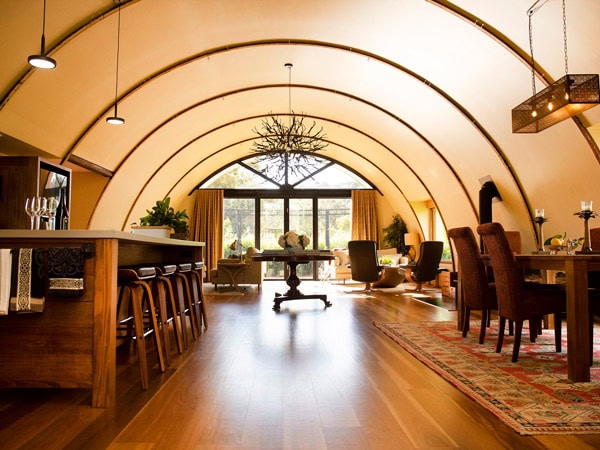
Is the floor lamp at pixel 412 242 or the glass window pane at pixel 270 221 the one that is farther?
the glass window pane at pixel 270 221

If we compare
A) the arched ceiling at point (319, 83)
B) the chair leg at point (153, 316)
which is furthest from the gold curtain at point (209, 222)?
the chair leg at point (153, 316)

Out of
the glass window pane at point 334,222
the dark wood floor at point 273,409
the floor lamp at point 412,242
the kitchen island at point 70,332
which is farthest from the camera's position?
the glass window pane at point 334,222

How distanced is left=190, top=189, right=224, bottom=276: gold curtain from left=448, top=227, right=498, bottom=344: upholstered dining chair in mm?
9387

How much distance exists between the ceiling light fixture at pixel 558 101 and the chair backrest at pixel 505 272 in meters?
1.26

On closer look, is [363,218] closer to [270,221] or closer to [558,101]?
[270,221]

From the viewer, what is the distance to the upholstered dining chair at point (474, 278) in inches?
145

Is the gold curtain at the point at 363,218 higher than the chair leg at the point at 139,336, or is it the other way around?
the gold curtain at the point at 363,218

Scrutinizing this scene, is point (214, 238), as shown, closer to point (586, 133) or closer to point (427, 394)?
point (586, 133)

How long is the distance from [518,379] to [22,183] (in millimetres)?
5027

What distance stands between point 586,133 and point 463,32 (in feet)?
5.85

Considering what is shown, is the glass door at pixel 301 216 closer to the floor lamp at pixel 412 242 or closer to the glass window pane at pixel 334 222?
the glass window pane at pixel 334 222

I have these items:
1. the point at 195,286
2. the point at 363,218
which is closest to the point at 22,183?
the point at 195,286

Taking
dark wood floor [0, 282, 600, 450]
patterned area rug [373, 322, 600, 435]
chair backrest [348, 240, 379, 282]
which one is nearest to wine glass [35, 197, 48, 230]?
dark wood floor [0, 282, 600, 450]

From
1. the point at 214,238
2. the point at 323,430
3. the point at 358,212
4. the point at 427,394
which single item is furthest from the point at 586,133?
the point at 214,238
